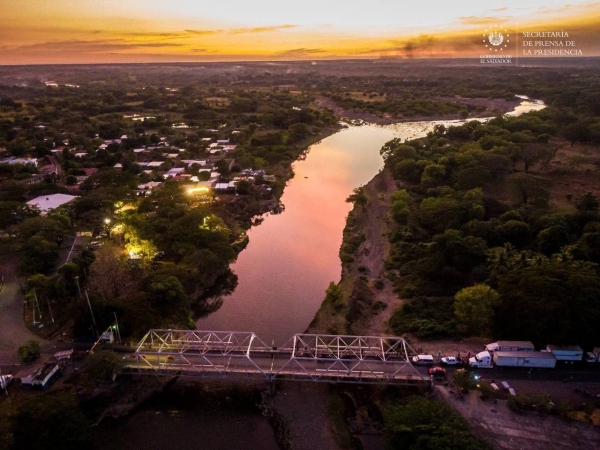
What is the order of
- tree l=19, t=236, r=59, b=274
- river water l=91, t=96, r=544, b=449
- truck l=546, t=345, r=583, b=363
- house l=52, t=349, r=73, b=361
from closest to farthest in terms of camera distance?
river water l=91, t=96, r=544, b=449
truck l=546, t=345, r=583, b=363
house l=52, t=349, r=73, b=361
tree l=19, t=236, r=59, b=274

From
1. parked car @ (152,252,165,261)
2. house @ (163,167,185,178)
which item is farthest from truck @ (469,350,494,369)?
house @ (163,167,185,178)

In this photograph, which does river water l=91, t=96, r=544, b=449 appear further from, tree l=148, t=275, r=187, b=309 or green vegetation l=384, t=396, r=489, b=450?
green vegetation l=384, t=396, r=489, b=450

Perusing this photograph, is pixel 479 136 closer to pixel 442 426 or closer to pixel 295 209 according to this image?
pixel 295 209

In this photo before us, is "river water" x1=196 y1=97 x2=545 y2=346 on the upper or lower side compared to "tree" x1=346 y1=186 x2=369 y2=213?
lower

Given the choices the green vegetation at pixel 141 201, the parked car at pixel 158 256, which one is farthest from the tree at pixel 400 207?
the parked car at pixel 158 256

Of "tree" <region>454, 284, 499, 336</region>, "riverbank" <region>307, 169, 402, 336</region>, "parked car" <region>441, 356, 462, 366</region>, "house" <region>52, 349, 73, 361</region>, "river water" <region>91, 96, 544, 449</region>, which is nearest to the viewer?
"river water" <region>91, 96, 544, 449</region>

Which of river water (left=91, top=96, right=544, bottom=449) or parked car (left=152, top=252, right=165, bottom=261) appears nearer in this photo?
river water (left=91, top=96, right=544, bottom=449)

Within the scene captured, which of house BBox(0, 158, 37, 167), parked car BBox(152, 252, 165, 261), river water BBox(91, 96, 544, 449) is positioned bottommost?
river water BBox(91, 96, 544, 449)
